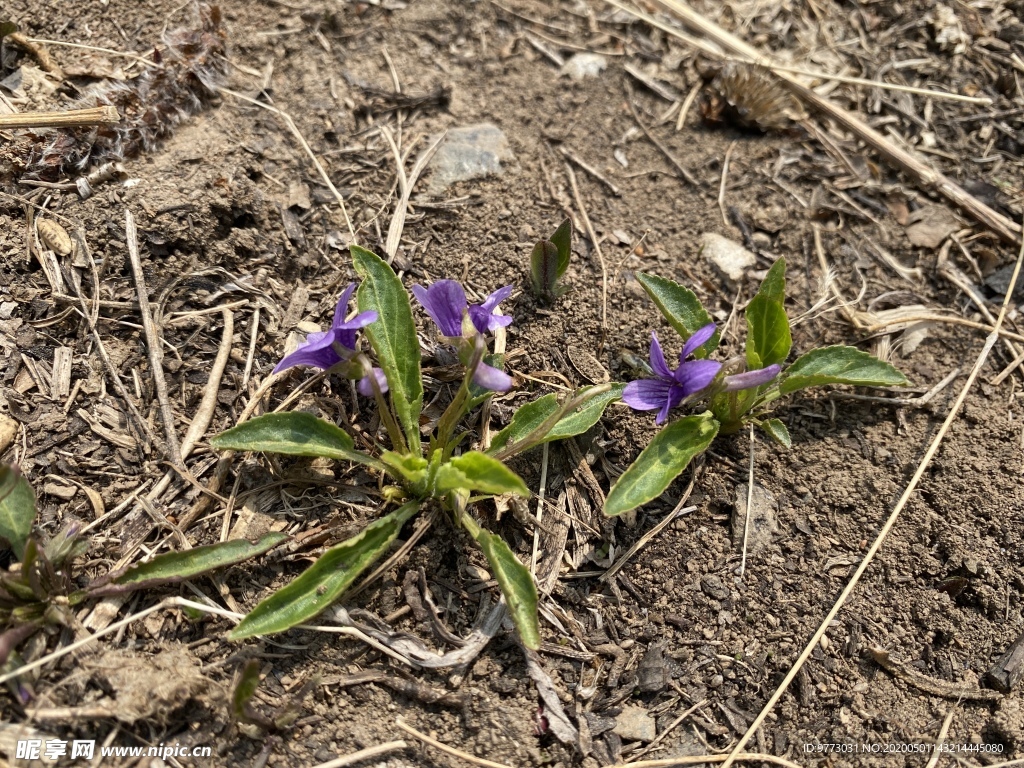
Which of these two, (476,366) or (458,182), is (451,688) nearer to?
(476,366)

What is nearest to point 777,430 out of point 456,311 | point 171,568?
point 456,311

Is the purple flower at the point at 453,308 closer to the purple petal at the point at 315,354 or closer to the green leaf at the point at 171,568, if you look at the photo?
the purple petal at the point at 315,354

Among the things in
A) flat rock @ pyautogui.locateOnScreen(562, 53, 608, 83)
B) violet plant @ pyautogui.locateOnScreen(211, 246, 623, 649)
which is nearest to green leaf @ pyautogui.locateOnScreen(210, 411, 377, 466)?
violet plant @ pyautogui.locateOnScreen(211, 246, 623, 649)

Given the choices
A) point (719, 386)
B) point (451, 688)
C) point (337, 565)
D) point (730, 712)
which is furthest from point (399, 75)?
point (730, 712)

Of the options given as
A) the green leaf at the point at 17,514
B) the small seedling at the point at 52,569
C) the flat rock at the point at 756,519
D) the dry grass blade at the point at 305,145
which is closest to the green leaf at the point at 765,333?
the flat rock at the point at 756,519

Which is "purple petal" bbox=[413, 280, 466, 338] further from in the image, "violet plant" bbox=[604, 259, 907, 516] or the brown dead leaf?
the brown dead leaf

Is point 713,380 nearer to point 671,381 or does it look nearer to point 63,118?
point 671,381

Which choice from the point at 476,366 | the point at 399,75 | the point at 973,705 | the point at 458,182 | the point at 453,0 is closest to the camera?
the point at 476,366
